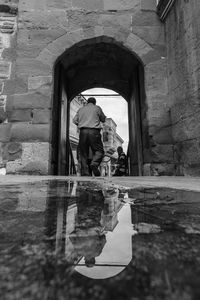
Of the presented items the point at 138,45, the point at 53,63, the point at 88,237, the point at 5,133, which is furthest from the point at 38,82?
the point at 88,237

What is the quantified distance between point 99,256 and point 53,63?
3.83 m

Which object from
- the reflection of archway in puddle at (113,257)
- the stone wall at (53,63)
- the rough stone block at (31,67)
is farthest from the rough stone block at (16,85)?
the reflection of archway in puddle at (113,257)

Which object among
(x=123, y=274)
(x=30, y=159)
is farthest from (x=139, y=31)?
(x=123, y=274)

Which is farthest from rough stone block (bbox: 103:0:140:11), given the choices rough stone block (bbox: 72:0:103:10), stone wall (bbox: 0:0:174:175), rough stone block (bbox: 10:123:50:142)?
rough stone block (bbox: 10:123:50:142)

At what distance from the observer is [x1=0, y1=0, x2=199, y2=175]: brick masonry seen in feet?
11.1

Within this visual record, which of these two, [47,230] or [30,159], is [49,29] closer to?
[30,159]

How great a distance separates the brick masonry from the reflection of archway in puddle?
288cm

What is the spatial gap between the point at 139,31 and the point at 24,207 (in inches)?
155

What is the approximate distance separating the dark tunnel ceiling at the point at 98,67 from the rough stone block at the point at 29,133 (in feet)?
4.62

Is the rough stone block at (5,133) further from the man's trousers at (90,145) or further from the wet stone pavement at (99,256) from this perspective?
the wet stone pavement at (99,256)

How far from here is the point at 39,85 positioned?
143 inches

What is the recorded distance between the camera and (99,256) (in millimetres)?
352

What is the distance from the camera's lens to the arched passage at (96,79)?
395 centimetres

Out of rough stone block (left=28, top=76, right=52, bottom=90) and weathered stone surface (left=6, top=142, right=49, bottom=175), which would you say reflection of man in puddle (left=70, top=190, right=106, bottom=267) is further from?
rough stone block (left=28, top=76, right=52, bottom=90)
